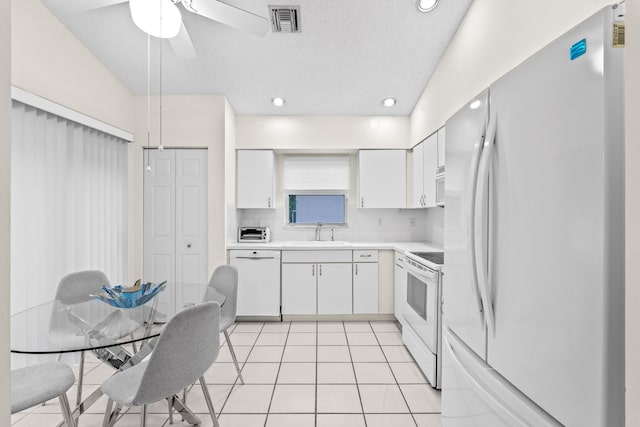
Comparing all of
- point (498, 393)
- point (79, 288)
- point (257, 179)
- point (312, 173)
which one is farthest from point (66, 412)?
point (312, 173)

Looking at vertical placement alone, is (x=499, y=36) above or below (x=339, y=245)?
above

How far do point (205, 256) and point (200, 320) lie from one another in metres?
2.31

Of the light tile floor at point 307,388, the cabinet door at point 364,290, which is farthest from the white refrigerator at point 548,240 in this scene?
the cabinet door at point 364,290

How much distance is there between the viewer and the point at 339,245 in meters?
3.86

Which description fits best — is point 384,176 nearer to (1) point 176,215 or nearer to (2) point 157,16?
(1) point 176,215

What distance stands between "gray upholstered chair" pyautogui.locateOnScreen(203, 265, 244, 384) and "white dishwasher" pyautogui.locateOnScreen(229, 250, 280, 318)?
3.45 feet

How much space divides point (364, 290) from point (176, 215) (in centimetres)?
237

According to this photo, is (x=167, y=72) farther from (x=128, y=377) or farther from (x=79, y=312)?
(x=128, y=377)

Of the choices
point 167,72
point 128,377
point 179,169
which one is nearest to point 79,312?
point 128,377

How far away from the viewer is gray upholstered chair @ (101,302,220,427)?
4.64ft

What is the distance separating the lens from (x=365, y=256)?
3793 millimetres

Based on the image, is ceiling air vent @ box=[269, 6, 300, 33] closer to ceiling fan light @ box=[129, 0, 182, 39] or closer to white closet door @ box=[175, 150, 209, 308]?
ceiling fan light @ box=[129, 0, 182, 39]

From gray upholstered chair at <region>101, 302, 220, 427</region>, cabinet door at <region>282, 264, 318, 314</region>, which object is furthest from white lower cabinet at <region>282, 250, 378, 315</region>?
gray upholstered chair at <region>101, 302, 220, 427</region>

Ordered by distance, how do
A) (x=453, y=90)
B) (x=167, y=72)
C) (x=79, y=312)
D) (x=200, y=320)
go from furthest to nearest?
(x=167, y=72) → (x=453, y=90) → (x=79, y=312) → (x=200, y=320)
